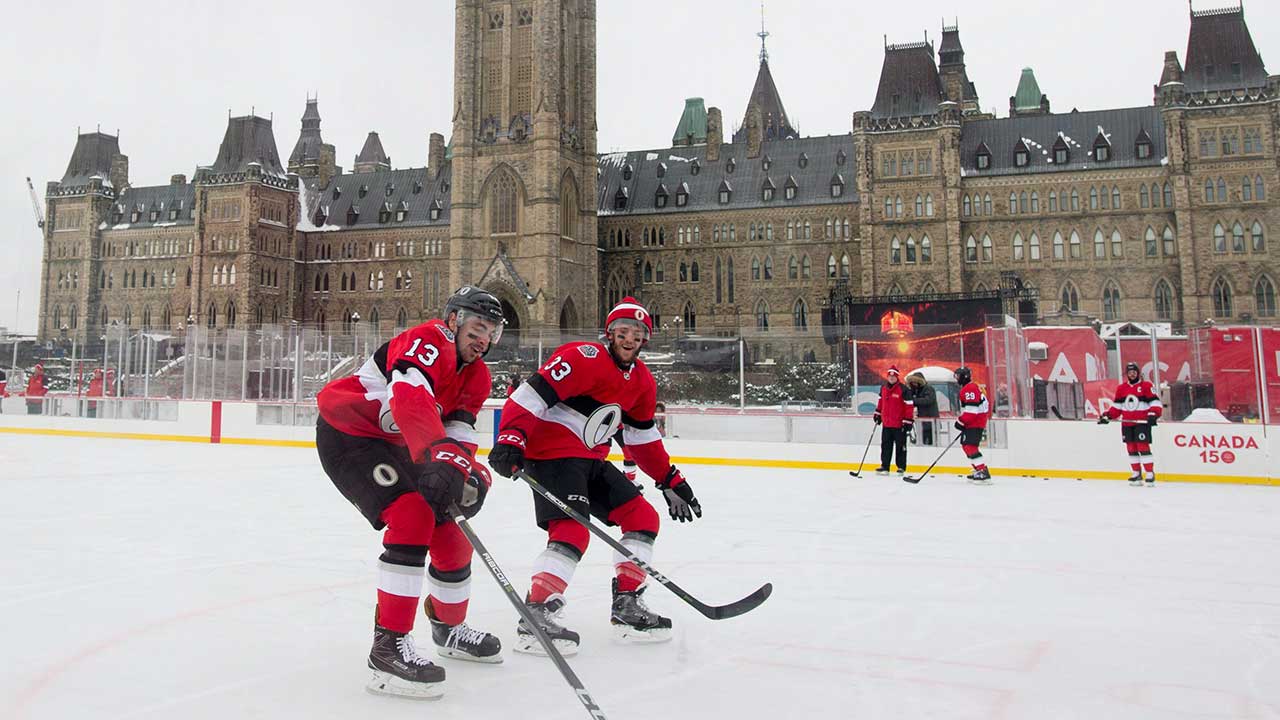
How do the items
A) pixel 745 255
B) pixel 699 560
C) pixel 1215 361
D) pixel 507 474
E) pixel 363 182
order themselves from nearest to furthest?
pixel 507 474
pixel 699 560
pixel 1215 361
pixel 745 255
pixel 363 182

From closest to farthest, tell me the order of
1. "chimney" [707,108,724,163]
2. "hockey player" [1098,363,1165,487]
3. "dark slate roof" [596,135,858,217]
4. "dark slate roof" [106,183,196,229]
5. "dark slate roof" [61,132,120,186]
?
1. "hockey player" [1098,363,1165,487]
2. "dark slate roof" [596,135,858,217]
3. "chimney" [707,108,724,163]
4. "dark slate roof" [106,183,196,229]
5. "dark slate roof" [61,132,120,186]

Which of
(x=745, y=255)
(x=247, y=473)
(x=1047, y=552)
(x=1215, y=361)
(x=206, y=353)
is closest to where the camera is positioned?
(x=1047, y=552)

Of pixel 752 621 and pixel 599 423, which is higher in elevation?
pixel 599 423

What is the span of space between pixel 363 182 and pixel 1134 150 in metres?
50.6

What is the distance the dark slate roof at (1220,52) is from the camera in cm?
4431

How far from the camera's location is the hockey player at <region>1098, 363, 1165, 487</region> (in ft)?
41.7

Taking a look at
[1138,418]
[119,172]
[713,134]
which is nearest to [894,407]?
[1138,418]

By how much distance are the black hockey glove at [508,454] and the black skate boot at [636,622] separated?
88 centimetres

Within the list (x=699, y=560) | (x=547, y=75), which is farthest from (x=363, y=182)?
(x=699, y=560)

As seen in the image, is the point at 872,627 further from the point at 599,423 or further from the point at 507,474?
the point at 507,474

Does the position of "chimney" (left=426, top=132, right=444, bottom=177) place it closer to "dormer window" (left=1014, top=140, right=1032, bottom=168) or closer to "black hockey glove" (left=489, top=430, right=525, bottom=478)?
"dormer window" (left=1014, top=140, right=1032, bottom=168)

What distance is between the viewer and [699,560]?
21.8 ft

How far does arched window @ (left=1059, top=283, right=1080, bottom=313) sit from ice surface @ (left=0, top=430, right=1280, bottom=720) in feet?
130

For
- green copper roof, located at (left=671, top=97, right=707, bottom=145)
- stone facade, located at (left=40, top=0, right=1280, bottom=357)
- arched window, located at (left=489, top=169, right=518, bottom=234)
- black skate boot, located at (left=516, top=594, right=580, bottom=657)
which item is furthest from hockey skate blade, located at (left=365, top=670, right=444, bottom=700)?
green copper roof, located at (left=671, top=97, right=707, bottom=145)
